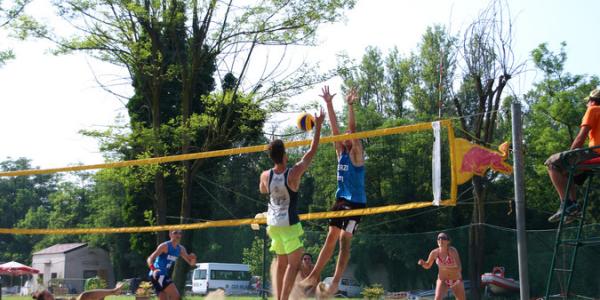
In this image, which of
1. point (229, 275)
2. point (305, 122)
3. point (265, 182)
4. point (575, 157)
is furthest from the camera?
point (229, 275)

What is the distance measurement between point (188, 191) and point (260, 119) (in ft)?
9.98

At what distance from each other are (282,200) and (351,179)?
1.27 meters

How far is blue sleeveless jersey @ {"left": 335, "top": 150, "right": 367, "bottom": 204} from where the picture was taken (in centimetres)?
818

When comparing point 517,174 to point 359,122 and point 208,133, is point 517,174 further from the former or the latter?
point 359,122

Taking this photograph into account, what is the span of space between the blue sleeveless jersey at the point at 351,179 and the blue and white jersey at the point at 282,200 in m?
1.11

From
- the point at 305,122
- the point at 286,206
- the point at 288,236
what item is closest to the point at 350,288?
the point at 305,122

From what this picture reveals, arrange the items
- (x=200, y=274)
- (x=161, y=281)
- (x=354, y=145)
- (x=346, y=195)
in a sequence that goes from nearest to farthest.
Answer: (x=354, y=145) < (x=346, y=195) < (x=161, y=281) < (x=200, y=274)

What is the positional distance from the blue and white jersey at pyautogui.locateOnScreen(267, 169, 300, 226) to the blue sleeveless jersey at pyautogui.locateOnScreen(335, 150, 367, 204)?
3.64 ft

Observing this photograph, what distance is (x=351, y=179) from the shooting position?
324 inches

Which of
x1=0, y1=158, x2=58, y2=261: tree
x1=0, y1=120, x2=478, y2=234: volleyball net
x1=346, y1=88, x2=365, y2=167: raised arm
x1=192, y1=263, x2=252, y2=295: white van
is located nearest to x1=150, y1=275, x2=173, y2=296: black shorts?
x1=0, y1=120, x2=478, y2=234: volleyball net

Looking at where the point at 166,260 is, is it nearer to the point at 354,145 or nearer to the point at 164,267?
the point at 164,267

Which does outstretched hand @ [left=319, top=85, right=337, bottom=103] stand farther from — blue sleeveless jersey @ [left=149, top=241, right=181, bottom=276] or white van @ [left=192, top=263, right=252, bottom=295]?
white van @ [left=192, top=263, right=252, bottom=295]

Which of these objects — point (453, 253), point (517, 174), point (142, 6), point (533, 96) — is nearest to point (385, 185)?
point (533, 96)

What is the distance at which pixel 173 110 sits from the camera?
28469 mm
